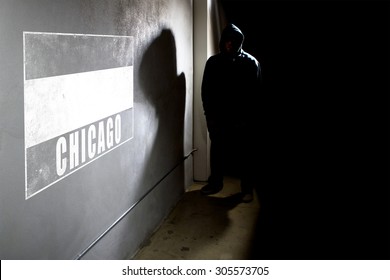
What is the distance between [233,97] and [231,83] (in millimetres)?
119

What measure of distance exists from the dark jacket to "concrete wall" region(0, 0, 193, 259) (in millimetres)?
515

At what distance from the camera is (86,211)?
6.98 feet

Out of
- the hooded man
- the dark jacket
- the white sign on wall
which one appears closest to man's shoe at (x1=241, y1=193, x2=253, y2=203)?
the hooded man

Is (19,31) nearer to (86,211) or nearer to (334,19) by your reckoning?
(86,211)

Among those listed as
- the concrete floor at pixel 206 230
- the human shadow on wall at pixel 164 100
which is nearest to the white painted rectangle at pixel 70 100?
the human shadow on wall at pixel 164 100

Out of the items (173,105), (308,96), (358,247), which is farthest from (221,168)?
(308,96)

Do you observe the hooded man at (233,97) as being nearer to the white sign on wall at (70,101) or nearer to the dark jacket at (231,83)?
the dark jacket at (231,83)

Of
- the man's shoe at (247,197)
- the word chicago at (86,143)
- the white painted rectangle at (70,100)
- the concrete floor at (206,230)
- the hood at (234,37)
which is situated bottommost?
the concrete floor at (206,230)

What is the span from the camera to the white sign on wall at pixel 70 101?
1680 mm

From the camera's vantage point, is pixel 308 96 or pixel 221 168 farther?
pixel 308 96

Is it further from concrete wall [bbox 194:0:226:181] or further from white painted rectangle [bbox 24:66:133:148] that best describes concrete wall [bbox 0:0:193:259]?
concrete wall [bbox 194:0:226:181]

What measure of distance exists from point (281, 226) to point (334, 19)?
2.82 metres

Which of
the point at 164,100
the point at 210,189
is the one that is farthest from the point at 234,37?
the point at 210,189

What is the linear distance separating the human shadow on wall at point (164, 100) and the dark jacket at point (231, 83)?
238 mm
